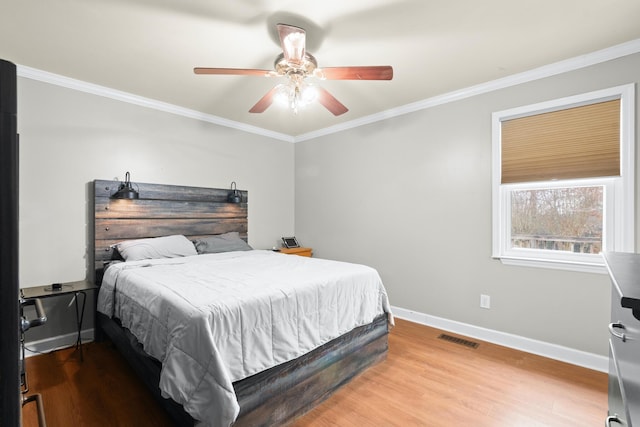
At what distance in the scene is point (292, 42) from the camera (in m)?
1.96

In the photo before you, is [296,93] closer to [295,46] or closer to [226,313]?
[295,46]

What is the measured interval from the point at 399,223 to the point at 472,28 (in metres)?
2.12

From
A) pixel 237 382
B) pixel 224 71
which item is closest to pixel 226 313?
pixel 237 382

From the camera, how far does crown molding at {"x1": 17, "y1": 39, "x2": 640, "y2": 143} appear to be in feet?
8.05

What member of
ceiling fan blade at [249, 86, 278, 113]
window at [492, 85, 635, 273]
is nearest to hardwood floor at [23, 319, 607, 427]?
window at [492, 85, 635, 273]

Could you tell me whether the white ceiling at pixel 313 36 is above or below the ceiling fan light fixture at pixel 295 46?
above

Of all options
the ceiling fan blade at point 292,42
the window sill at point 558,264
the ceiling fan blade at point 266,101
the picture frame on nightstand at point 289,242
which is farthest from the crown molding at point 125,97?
the window sill at point 558,264

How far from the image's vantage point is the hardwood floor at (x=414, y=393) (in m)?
1.89

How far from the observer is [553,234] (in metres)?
2.78

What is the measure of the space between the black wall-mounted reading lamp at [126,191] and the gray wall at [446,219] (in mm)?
2407

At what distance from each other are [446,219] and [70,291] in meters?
3.57

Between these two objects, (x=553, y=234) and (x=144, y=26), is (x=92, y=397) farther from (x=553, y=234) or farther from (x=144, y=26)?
(x=553, y=234)

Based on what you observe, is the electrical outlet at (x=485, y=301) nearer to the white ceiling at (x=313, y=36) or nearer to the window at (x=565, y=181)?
the window at (x=565, y=181)

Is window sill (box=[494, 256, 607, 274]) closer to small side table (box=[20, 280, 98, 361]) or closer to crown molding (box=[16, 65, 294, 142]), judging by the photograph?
crown molding (box=[16, 65, 294, 142])
